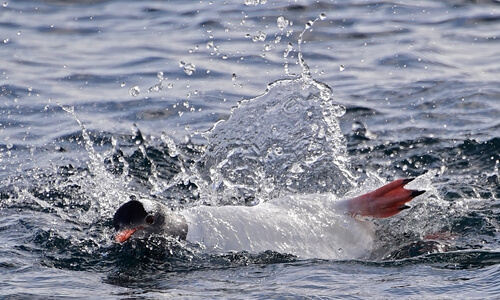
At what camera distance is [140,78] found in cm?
1055

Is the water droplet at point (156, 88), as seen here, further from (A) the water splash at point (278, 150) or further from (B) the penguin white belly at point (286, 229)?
(B) the penguin white belly at point (286, 229)

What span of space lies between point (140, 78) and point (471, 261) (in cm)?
592

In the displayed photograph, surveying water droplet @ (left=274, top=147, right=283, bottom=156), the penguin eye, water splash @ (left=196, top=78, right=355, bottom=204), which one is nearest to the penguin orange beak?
the penguin eye

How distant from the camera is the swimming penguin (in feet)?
18.2

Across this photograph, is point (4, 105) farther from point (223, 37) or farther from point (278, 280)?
point (278, 280)

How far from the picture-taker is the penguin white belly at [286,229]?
5672mm

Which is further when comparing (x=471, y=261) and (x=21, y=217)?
(x=21, y=217)

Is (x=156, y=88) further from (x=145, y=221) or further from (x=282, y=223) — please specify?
(x=145, y=221)

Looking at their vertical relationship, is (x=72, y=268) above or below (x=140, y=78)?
below

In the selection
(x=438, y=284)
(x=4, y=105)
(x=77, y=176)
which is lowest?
(x=438, y=284)

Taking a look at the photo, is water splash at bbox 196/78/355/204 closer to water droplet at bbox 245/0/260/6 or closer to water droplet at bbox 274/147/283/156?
water droplet at bbox 274/147/283/156

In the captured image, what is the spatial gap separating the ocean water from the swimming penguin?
0.37 feet

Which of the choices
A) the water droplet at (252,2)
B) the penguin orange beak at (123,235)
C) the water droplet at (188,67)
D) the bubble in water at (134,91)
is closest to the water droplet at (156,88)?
the bubble in water at (134,91)

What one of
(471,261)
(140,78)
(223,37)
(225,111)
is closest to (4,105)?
(140,78)
